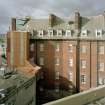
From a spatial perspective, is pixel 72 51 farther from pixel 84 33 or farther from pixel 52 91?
pixel 52 91

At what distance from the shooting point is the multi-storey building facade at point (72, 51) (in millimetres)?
50406

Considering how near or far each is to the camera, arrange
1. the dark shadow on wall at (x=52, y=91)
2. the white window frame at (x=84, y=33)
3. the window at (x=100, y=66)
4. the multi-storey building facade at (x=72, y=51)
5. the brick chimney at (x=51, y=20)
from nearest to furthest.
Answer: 1. the window at (x=100, y=66)
2. the multi-storey building facade at (x=72, y=51)
3. the dark shadow on wall at (x=52, y=91)
4. the white window frame at (x=84, y=33)
5. the brick chimney at (x=51, y=20)

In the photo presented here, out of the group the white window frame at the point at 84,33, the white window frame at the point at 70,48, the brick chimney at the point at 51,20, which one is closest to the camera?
the white window frame at the point at 70,48

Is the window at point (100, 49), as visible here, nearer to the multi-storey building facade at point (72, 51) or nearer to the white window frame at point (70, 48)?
the multi-storey building facade at point (72, 51)

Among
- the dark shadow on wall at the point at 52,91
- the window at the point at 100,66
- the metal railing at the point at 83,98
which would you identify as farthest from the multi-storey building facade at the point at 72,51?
the metal railing at the point at 83,98

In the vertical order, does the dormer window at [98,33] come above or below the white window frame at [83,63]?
above

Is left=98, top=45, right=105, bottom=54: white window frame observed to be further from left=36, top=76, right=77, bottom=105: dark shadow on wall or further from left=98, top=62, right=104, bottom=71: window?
left=36, top=76, right=77, bottom=105: dark shadow on wall

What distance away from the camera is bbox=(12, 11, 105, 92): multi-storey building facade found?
165ft

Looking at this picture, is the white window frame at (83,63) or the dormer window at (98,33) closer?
the white window frame at (83,63)

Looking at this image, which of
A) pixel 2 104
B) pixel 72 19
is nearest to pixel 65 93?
pixel 72 19

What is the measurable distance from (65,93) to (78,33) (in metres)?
11.4

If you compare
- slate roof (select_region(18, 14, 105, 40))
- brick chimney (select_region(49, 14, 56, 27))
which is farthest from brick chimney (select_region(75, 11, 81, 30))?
brick chimney (select_region(49, 14, 56, 27))

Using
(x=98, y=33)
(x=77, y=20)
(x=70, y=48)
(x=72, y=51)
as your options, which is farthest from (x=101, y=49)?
(x=77, y=20)

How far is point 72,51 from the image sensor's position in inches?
2023
